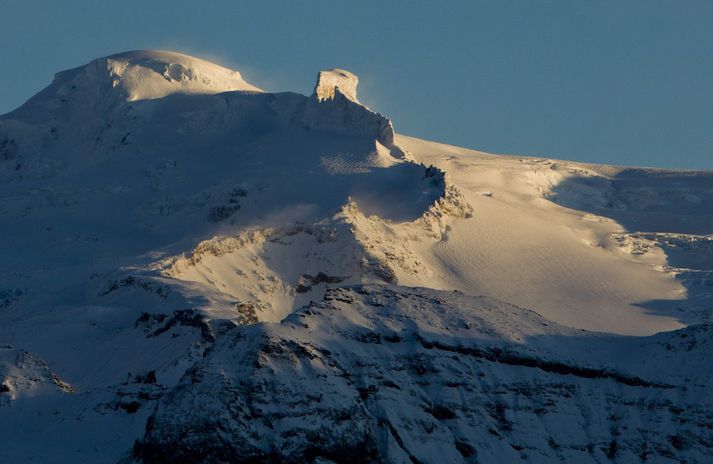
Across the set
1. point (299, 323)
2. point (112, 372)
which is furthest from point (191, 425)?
point (112, 372)

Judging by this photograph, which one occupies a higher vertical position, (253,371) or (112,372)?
(253,371)

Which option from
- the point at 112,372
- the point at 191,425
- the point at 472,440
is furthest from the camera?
the point at 112,372

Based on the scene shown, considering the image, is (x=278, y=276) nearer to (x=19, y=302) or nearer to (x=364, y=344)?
(x=19, y=302)

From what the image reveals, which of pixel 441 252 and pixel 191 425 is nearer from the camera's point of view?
pixel 191 425

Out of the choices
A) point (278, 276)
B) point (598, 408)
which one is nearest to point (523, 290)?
point (278, 276)

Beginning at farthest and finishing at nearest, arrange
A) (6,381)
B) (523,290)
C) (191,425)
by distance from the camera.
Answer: (523,290), (6,381), (191,425)

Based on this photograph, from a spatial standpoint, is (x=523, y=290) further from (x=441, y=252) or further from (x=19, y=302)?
(x=19, y=302)
